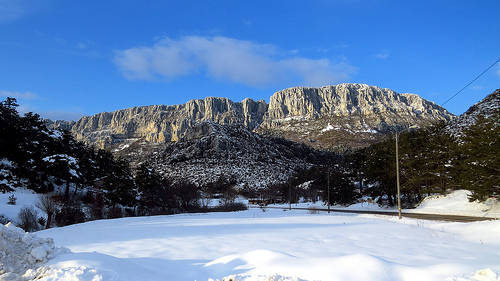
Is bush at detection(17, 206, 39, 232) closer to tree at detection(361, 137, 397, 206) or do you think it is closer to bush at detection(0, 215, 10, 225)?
bush at detection(0, 215, 10, 225)

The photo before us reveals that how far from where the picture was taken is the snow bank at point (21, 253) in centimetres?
650

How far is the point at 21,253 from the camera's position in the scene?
7188 millimetres

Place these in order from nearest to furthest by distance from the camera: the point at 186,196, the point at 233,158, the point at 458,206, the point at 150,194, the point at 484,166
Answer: the point at 484,166 < the point at 458,206 < the point at 150,194 < the point at 186,196 < the point at 233,158

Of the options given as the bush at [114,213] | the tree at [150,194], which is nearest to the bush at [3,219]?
the bush at [114,213]

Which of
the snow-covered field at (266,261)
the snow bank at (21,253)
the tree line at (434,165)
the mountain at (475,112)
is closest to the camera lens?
the snow-covered field at (266,261)

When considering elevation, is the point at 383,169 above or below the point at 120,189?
above

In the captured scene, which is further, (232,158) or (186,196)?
(232,158)

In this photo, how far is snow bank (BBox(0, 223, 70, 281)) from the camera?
6.50 m

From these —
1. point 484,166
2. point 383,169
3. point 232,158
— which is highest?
point 232,158

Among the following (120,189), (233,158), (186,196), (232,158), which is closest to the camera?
(120,189)

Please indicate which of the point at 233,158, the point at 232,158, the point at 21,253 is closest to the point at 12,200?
the point at 21,253

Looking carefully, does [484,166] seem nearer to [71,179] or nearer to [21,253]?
[21,253]

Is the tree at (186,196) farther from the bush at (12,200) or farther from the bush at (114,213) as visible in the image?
the bush at (12,200)

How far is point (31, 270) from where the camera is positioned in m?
6.43
